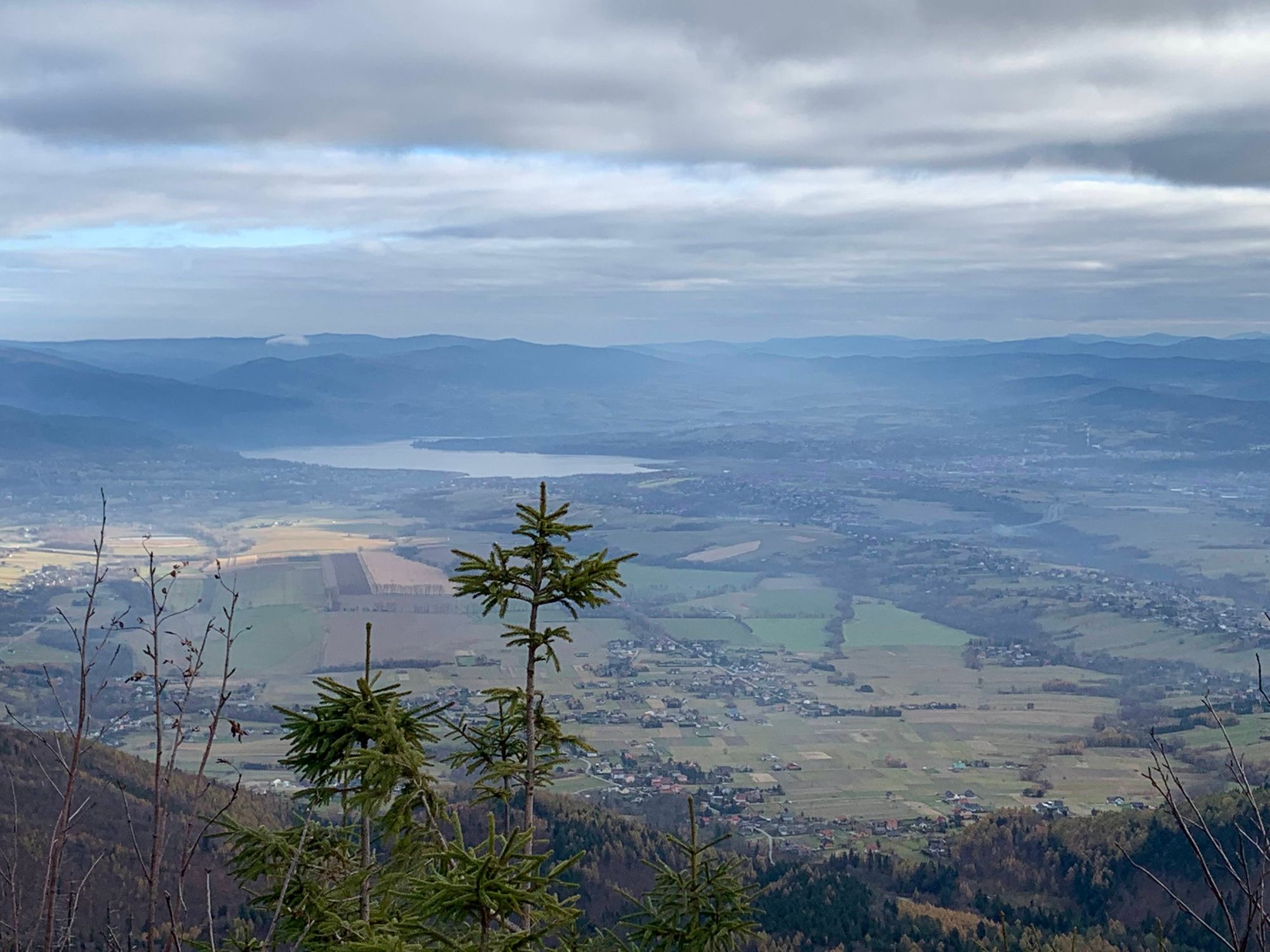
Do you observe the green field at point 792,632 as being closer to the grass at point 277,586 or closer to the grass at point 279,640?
the grass at point 279,640

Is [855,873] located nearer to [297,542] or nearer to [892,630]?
[892,630]

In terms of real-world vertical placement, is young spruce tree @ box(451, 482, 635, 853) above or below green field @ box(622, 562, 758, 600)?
above

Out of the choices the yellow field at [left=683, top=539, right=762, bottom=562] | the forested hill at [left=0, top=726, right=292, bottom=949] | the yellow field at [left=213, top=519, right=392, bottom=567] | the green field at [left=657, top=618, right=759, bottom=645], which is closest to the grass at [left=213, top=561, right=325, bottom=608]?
the yellow field at [left=213, top=519, right=392, bottom=567]

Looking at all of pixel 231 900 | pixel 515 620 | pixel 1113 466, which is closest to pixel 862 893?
pixel 231 900

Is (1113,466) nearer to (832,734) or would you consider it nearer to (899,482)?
(899,482)

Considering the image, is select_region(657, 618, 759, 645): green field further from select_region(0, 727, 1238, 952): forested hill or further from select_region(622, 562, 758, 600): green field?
select_region(0, 727, 1238, 952): forested hill

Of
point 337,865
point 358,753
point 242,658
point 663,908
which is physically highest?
point 358,753

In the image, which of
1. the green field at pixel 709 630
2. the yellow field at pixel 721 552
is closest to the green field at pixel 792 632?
the green field at pixel 709 630
